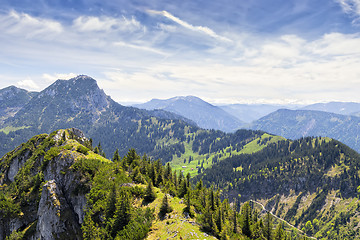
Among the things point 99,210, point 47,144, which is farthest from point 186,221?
point 47,144

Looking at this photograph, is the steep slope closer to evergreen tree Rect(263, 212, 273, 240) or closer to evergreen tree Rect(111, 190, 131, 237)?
evergreen tree Rect(111, 190, 131, 237)

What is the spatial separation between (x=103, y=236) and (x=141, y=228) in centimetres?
1514

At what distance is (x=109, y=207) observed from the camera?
191 feet

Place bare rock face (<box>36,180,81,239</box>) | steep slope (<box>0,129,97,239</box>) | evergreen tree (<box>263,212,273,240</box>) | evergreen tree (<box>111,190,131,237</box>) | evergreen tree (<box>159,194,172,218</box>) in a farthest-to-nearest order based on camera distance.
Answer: evergreen tree (<box>263,212,273,240</box>)
steep slope (<box>0,129,97,239</box>)
bare rock face (<box>36,180,81,239</box>)
evergreen tree (<box>159,194,172,218</box>)
evergreen tree (<box>111,190,131,237</box>)

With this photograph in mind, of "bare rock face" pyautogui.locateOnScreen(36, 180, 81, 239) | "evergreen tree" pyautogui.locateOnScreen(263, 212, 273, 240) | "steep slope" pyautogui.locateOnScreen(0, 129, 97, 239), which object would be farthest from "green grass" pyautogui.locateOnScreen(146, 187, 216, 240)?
"bare rock face" pyautogui.locateOnScreen(36, 180, 81, 239)

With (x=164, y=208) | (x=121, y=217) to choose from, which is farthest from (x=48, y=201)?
(x=164, y=208)

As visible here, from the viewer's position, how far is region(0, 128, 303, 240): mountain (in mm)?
49344

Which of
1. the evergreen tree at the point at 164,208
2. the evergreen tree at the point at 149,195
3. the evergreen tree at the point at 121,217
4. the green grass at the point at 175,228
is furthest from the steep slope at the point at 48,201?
the green grass at the point at 175,228

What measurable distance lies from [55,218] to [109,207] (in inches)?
974

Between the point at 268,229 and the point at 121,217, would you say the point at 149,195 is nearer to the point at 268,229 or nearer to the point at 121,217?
the point at 121,217

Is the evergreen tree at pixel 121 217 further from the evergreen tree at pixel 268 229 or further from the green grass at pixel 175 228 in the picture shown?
the evergreen tree at pixel 268 229

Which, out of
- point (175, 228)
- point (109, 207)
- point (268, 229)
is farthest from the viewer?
point (268, 229)

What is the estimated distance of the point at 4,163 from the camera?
145500 millimetres

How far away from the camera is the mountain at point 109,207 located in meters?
49.3
